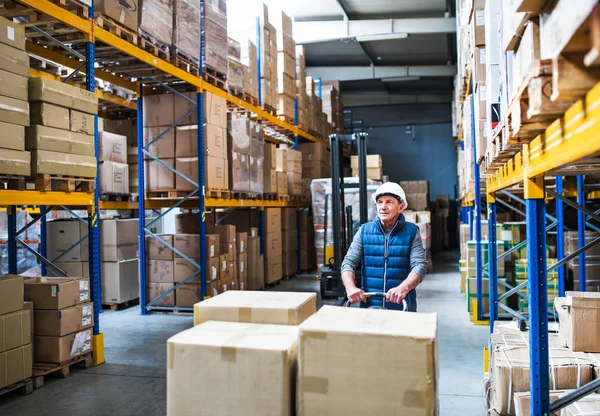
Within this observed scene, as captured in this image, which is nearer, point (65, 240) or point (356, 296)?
point (356, 296)

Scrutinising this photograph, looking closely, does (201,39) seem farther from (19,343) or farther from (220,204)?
(19,343)

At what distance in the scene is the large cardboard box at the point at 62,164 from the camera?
501cm

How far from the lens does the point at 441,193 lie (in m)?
23.0

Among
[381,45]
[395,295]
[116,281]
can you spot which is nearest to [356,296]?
[395,295]

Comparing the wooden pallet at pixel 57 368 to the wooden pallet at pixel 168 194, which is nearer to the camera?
the wooden pallet at pixel 57 368

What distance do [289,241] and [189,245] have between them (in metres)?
4.84

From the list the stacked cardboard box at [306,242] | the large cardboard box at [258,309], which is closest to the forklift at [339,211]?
the large cardboard box at [258,309]

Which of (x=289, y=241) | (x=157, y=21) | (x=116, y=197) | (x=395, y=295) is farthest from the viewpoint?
(x=289, y=241)

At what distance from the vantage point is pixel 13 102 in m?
4.67

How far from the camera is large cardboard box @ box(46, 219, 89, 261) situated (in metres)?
8.86

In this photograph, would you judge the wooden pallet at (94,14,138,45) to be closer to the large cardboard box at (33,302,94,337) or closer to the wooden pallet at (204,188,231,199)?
the wooden pallet at (204,188,231,199)

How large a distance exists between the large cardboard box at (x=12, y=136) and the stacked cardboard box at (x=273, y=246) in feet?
22.7

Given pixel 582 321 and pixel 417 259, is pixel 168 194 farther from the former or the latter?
pixel 582 321

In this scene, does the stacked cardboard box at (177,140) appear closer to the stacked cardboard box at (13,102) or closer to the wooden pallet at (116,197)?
the wooden pallet at (116,197)
